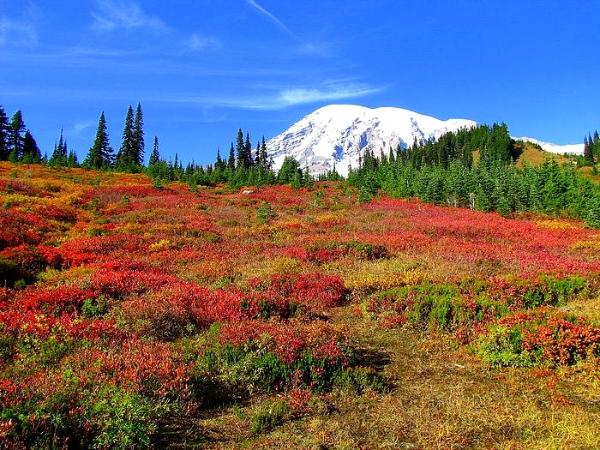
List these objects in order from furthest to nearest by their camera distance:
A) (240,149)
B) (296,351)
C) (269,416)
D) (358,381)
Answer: (240,149)
(296,351)
(358,381)
(269,416)

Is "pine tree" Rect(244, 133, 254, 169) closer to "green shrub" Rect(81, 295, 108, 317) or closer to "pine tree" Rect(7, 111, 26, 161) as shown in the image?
"pine tree" Rect(7, 111, 26, 161)

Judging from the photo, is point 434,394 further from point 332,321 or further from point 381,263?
point 381,263

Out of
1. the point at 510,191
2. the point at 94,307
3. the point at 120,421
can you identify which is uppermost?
the point at 510,191

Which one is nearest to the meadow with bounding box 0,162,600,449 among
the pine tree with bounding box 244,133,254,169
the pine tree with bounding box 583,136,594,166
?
the pine tree with bounding box 244,133,254,169

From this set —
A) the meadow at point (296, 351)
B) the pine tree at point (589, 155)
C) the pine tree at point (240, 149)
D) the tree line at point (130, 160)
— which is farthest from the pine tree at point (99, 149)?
the pine tree at point (589, 155)

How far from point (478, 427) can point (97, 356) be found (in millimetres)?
6118

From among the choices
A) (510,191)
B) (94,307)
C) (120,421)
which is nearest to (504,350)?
Result: (120,421)

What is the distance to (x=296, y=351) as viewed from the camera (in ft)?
25.9

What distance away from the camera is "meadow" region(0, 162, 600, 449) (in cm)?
564

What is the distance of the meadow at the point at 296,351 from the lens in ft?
18.5

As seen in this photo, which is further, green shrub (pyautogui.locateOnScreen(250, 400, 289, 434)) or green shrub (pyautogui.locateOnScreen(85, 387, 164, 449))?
green shrub (pyautogui.locateOnScreen(250, 400, 289, 434))

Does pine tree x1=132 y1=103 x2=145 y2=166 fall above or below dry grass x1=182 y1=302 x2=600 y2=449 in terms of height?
above

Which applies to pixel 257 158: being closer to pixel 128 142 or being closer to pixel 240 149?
pixel 240 149

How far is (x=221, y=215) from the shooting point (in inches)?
1224
